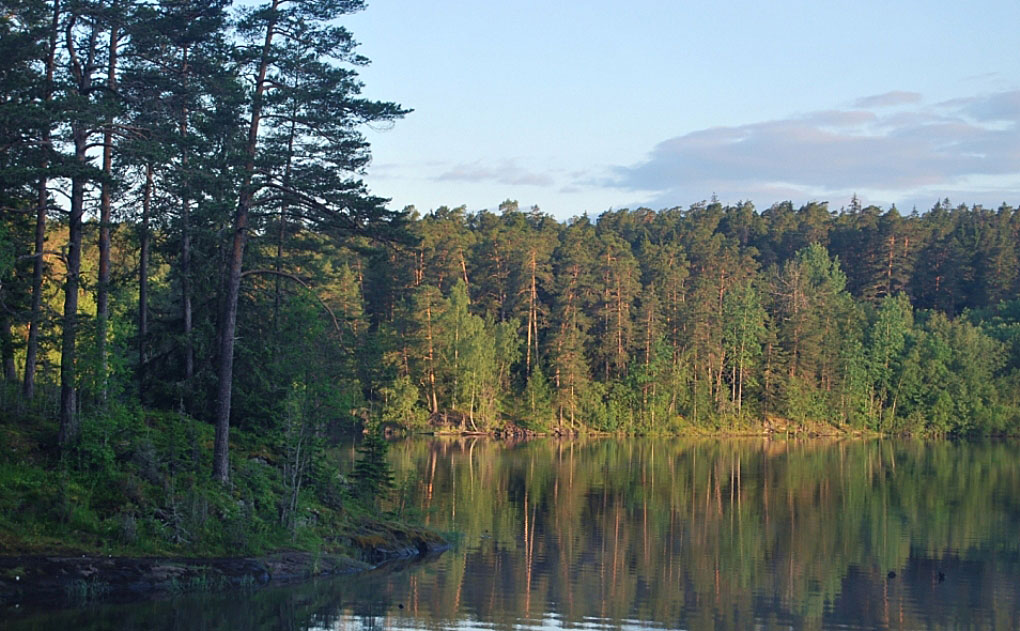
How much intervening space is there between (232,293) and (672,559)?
41.8 ft

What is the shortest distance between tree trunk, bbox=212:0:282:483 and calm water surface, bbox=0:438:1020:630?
3.73m

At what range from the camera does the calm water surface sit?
20281 mm

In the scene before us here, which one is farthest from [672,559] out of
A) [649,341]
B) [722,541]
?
[649,341]

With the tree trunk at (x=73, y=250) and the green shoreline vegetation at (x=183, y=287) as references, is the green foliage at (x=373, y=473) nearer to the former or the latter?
the green shoreline vegetation at (x=183, y=287)

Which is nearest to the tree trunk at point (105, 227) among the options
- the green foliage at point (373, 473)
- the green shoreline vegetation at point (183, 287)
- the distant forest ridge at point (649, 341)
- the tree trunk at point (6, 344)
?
the green shoreline vegetation at point (183, 287)

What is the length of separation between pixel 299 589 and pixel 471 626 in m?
4.69

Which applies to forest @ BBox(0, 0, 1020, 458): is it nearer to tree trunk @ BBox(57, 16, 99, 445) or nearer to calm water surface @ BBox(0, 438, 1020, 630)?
tree trunk @ BBox(57, 16, 99, 445)

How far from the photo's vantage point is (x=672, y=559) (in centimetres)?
2759

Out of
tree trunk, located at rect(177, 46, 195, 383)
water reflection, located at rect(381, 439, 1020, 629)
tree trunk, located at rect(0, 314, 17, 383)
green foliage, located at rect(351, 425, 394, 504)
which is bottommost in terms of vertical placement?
water reflection, located at rect(381, 439, 1020, 629)

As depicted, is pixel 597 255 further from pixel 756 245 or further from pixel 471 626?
pixel 471 626

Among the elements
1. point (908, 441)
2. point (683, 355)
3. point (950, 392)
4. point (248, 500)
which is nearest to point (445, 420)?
point (683, 355)

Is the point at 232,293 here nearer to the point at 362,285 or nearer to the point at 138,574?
the point at 138,574

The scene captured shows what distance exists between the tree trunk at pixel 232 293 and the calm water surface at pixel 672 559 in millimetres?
3734

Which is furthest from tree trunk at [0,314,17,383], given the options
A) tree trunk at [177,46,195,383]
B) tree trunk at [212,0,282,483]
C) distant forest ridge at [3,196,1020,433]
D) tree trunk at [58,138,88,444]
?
Answer: distant forest ridge at [3,196,1020,433]
